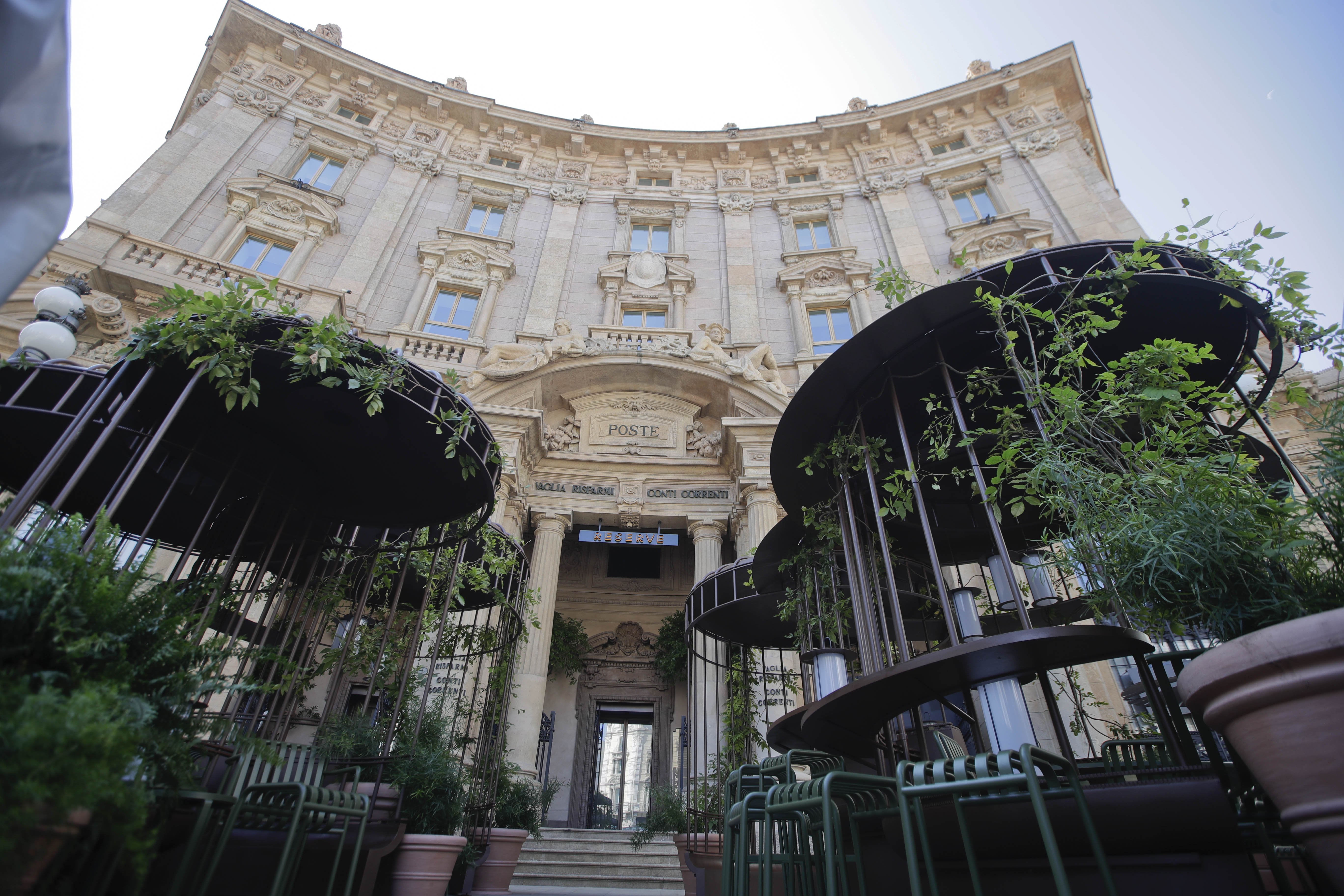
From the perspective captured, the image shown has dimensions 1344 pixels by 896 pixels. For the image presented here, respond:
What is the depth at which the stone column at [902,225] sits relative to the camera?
→ 658 inches

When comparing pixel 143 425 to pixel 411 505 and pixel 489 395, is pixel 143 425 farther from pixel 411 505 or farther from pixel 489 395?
pixel 489 395

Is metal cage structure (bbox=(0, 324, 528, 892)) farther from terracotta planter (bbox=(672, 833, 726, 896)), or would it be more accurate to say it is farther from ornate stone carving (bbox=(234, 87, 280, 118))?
ornate stone carving (bbox=(234, 87, 280, 118))

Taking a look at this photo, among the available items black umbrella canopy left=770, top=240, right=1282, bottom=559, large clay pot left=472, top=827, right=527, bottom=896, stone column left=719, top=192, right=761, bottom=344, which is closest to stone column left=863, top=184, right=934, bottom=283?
stone column left=719, top=192, right=761, bottom=344

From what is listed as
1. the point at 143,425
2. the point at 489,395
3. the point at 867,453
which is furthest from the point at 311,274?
the point at 867,453

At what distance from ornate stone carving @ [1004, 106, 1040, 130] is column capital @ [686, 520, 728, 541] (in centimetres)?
1663

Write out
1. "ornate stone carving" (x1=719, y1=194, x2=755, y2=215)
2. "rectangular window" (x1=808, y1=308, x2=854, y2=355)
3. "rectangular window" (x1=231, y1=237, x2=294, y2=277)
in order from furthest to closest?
"ornate stone carving" (x1=719, y1=194, x2=755, y2=215)
"rectangular window" (x1=808, y1=308, x2=854, y2=355)
"rectangular window" (x1=231, y1=237, x2=294, y2=277)

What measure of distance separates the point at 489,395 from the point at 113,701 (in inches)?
431

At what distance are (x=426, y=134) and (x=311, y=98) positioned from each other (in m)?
3.44

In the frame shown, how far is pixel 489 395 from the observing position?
40.6 feet

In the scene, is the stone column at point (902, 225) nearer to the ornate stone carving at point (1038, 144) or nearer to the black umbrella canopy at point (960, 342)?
the ornate stone carving at point (1038, 144)

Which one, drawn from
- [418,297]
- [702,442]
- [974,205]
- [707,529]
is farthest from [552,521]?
[974,205]

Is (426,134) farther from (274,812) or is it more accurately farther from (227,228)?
(274,812)

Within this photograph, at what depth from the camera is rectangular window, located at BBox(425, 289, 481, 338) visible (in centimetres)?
1582

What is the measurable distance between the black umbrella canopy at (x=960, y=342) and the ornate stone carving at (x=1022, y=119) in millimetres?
19339
